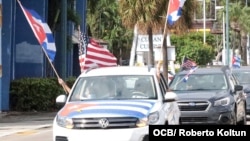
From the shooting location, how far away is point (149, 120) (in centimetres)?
980

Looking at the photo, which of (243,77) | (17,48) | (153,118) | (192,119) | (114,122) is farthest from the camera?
(17,48)

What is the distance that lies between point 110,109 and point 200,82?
6.91 metres

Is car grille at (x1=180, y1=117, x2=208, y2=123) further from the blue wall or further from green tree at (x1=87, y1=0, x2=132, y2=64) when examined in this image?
green tree at (x1=87, y1=0, x2=132, y2=64)

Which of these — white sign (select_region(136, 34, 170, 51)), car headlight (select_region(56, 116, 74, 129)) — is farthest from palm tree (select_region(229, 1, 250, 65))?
car headlight (select_region(56, 116, 74, 129))

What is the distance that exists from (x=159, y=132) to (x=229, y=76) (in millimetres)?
10415

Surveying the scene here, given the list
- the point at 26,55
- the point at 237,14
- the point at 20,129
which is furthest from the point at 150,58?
the point at 237,14

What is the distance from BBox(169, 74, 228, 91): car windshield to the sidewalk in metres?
4.99

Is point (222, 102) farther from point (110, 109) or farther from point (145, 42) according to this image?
point (145, 42)

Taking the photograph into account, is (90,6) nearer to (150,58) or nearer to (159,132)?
(150,58)

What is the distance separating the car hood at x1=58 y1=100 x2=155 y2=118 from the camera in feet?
32.1

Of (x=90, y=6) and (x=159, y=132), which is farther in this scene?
(x=90, y=6)

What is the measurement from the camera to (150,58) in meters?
A: 29.1

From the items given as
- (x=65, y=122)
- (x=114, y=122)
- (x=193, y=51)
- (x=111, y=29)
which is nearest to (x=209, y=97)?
(x=114, y=122)

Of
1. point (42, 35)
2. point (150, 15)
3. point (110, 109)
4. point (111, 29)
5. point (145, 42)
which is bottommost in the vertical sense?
point (110, 109)
